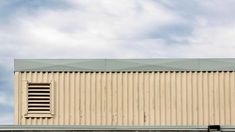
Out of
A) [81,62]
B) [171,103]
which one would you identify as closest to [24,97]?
[81,62]

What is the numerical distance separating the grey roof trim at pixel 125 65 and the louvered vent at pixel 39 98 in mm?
843

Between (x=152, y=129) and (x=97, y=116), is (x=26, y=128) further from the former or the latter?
(x=97, y=116)

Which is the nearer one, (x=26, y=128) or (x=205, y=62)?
(x=26, y=128)

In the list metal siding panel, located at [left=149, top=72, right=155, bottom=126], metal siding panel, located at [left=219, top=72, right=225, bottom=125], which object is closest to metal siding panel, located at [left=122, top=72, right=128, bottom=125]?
metal siding panel, located at [left=149, top=72, right=155, bottom=126]

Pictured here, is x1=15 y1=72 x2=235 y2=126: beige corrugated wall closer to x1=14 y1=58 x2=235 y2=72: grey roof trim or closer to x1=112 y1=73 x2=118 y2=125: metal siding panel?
x1=112 y1=73 x2=118 y2=125: metal siding panel

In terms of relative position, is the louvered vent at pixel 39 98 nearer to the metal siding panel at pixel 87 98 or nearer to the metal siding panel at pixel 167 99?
the metal siding panel at pixel 87 98

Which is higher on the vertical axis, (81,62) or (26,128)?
(81,62)

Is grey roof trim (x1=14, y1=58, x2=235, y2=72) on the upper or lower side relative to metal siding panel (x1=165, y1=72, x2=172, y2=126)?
upper

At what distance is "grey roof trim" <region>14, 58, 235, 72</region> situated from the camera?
3300 centimetres

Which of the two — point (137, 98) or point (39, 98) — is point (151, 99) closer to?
point (137, 98)

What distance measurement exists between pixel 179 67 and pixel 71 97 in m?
5.50

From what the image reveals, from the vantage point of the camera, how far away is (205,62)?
3312cm

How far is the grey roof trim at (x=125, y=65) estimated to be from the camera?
33.0m

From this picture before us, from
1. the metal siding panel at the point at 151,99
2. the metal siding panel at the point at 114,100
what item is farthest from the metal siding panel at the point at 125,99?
the metal siding panel at the point at 151,99
